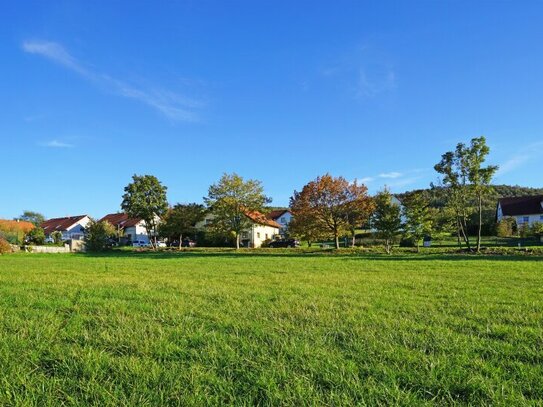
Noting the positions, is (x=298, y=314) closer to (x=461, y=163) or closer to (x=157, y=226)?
(x=461, y=163)

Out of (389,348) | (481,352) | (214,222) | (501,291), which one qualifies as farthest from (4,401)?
(214,222)

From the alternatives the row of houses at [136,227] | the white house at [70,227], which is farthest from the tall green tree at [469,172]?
the white house at [70,227]

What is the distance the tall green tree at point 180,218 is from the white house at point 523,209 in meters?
45.7

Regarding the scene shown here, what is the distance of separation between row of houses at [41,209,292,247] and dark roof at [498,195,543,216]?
1452 inches

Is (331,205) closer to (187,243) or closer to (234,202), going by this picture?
(234,202)

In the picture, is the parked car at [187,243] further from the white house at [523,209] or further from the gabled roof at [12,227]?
the white house at [523,209]

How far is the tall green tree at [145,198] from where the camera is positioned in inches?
1975

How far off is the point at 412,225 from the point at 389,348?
29.7 metres

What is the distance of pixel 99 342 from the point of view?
4.62 meters

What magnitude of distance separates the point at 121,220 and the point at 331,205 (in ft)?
212

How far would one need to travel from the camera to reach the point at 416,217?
32000 millimetres

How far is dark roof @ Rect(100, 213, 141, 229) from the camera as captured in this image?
8256 centimetres

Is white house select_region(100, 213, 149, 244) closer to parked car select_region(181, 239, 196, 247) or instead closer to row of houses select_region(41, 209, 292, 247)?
row of houses select_region(41, 209, 292, 247)

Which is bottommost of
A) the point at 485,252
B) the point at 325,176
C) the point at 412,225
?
the point at 485,252
